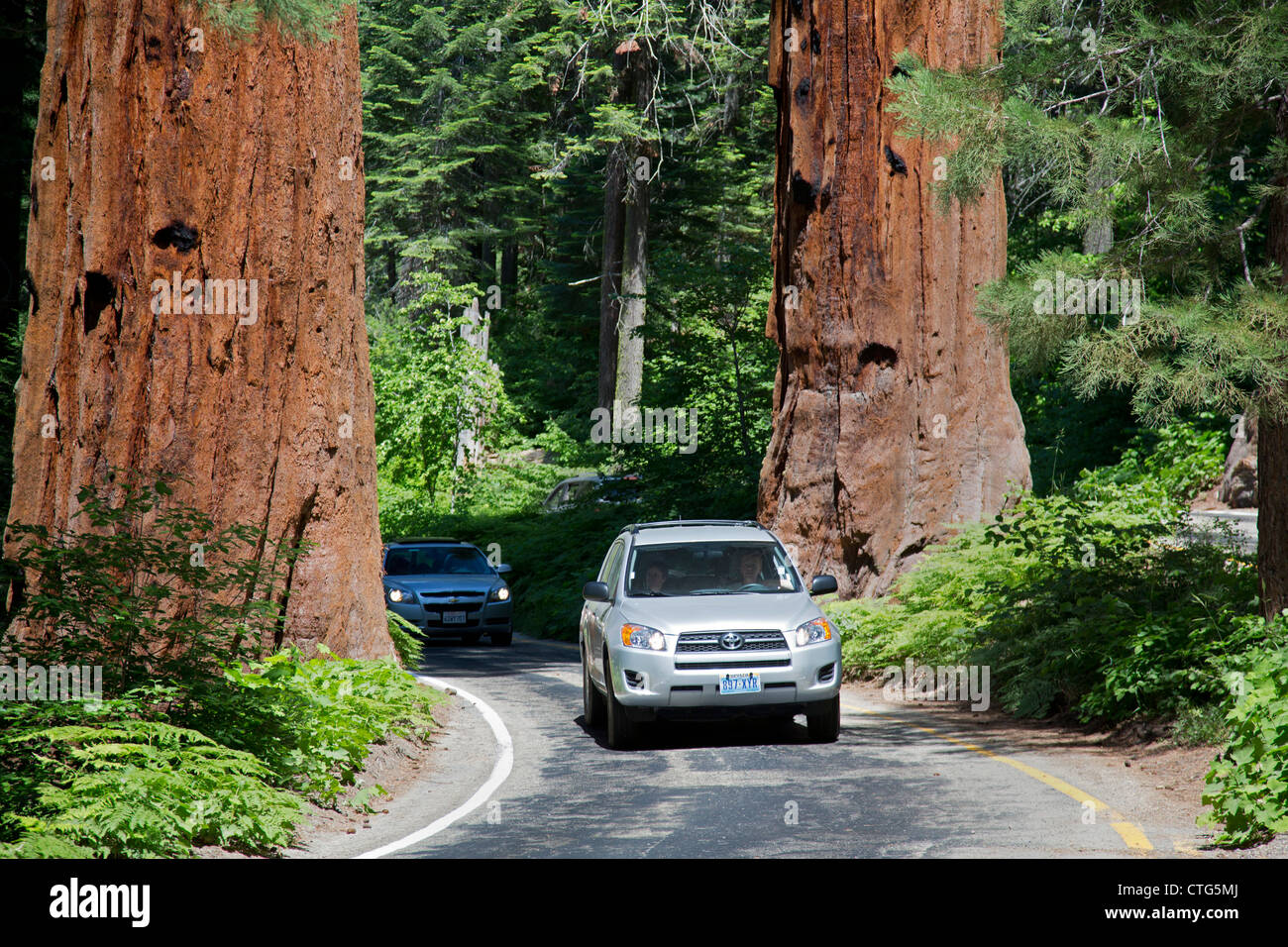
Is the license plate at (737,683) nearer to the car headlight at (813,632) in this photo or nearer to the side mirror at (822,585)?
the car headlight at (813,632)

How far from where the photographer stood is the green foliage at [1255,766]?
7.54m

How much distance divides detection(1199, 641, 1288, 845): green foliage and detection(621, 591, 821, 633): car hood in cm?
357

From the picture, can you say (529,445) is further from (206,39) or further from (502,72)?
(206,39)

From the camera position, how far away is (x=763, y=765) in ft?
34.4

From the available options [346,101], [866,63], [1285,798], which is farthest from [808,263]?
[1285,798]

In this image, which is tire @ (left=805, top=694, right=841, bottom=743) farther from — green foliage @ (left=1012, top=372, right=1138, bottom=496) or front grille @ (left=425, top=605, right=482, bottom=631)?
green foliage @ (left=1012, top=372, right=1138, bottom=496)

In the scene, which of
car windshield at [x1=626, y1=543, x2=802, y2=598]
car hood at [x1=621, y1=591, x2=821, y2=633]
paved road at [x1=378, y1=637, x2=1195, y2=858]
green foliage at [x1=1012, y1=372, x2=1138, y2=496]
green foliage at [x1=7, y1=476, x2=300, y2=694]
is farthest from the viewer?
green foliage at [x1=1012, y1=372, x2=1138, y2=496]

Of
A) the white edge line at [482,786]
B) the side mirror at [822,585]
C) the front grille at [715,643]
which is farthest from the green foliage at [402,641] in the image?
the side mirror at [822,585]

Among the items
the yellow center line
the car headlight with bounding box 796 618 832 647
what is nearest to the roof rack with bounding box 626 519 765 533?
the car headlight with bounding box 796 618 832 647

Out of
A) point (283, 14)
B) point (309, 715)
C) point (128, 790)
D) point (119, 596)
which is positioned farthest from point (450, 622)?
point (128, 790)

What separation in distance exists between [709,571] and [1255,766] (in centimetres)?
545

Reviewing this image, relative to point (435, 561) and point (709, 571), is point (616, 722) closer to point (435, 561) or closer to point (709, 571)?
point (709, 571)

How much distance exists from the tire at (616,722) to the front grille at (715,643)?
70cm

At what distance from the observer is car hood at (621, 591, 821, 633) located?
11.0 m
